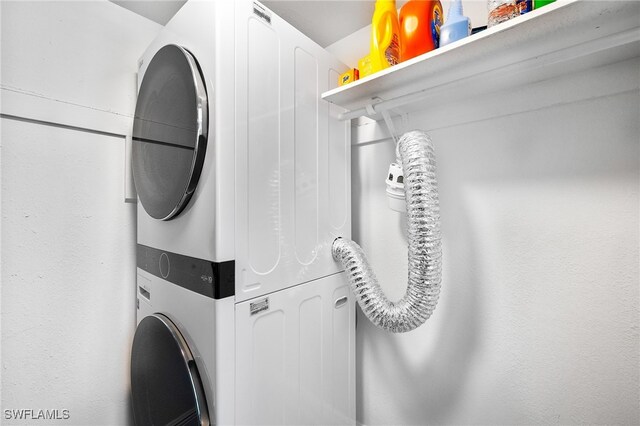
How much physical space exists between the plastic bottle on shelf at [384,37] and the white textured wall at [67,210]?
3.90 feet

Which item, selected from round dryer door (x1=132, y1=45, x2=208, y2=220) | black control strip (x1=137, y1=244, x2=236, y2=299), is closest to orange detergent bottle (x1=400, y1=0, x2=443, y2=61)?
round dryer door (x1=132, y1=45, x2=208, y2=220)

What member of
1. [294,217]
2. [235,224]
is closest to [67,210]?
[235,224]

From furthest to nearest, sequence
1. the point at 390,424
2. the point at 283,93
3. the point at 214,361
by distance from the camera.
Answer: the point at 390,424 < the point at 283,93 < the point at 214,361

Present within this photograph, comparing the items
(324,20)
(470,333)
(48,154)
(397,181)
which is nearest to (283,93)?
(397,181)

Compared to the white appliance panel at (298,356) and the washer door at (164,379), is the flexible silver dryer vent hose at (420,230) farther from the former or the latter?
the washer door at (164,379)

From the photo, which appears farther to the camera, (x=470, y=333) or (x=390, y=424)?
(x=390, y=424)

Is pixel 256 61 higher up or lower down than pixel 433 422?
higher up

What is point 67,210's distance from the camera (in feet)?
3.76

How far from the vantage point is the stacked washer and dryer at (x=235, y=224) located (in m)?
0.81

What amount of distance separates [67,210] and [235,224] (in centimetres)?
88

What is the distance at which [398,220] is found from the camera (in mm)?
1312

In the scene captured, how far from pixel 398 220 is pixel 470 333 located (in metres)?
0.56

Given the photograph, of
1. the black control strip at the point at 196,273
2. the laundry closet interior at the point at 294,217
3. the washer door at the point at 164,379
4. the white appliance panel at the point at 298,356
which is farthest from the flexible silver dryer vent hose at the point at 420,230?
the washer door at the point at 164,379

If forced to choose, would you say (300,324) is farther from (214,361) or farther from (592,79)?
(592,79)
